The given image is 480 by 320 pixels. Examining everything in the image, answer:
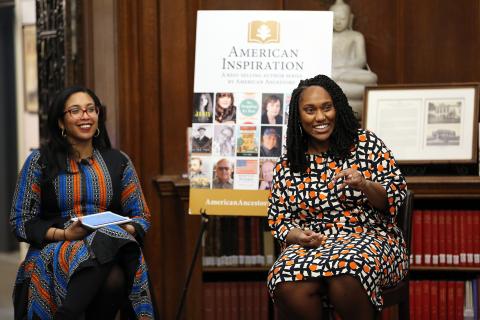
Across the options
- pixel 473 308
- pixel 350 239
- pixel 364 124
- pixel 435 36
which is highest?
pixel 435 36

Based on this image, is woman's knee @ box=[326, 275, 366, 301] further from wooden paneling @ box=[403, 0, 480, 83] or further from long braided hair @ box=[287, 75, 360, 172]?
wooden paneling @ box=[403, 0, 480, 83]

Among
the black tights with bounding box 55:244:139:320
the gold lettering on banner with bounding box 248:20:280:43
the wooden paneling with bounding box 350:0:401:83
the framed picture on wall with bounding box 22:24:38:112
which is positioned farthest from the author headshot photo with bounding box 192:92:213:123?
the framed picture on wall with bounding box 22:24:38:112

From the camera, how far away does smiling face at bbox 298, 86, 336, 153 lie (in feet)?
13.5

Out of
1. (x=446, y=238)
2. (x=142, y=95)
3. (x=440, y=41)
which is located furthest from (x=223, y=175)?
(x=440, y=41)

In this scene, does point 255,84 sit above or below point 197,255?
above

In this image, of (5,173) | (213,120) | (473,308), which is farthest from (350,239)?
(5,173)

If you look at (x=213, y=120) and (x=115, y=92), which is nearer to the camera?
(x=213, y=120)

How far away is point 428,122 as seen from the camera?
5043 millimetres

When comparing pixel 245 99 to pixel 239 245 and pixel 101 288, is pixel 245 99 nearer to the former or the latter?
pixel 239 245

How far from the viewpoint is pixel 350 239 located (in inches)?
156

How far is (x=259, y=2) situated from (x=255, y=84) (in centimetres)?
87

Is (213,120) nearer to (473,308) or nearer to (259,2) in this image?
(259,2)

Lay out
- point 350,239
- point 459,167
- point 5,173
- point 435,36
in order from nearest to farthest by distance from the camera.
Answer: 1. point 350,239
2. point 459,167
3. point 435,36
4. point 5,173

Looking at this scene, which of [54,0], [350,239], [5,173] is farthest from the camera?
[5,173]
